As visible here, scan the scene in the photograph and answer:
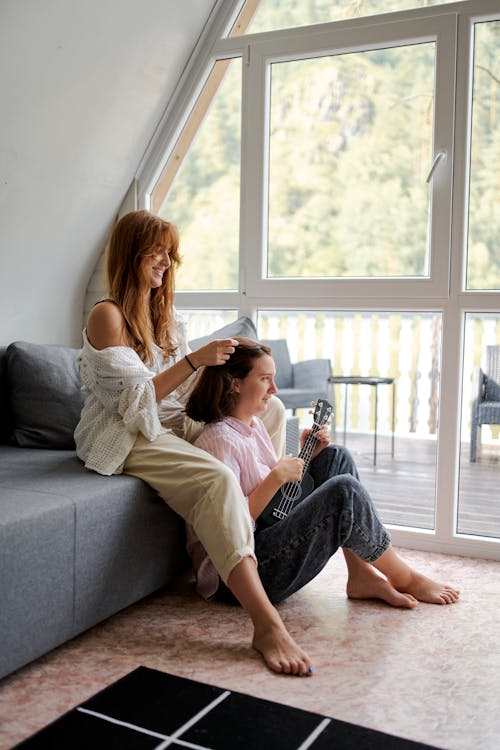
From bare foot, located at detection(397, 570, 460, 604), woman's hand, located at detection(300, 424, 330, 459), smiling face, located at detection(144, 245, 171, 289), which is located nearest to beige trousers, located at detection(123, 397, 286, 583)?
woman's hand, located at detection(300, 424, 330, 459)

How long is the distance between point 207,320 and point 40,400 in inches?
38.6

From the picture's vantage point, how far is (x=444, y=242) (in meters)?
2.88

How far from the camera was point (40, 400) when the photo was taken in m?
2.66

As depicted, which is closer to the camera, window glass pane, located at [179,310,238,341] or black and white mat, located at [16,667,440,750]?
black and white mat, located at [16,667,440,750]

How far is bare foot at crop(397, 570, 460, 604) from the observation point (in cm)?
234

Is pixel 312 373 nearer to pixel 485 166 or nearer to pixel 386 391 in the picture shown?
pixel 386 391

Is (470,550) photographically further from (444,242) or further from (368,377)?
→ (444,242)

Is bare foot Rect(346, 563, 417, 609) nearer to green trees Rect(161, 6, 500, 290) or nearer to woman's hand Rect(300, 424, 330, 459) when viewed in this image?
woman's hand Rect(300, 424, 330, 459)

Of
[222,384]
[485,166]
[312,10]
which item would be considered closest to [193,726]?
[222,384]

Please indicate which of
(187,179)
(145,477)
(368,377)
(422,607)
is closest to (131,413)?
(145,477)

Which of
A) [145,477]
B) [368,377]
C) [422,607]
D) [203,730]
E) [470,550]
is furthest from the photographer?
[368,377]

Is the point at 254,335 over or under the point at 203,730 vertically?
over

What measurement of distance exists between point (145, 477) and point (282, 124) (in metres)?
1.72

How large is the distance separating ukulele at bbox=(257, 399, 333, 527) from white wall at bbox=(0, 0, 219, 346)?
1.43 metres
